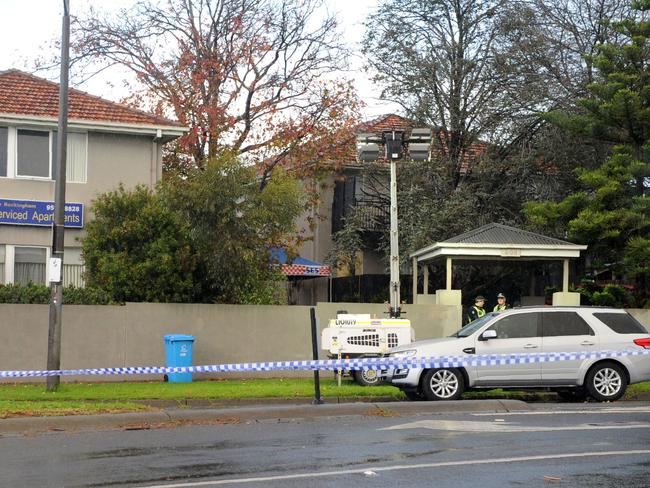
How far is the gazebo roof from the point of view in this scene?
80.7 feet

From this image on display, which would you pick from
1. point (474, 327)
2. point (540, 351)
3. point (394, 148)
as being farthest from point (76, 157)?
point (540, 351)

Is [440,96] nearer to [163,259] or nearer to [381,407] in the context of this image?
[163,259]

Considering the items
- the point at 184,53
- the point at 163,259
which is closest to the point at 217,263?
the point at 163,259

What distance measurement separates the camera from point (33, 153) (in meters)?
25.8

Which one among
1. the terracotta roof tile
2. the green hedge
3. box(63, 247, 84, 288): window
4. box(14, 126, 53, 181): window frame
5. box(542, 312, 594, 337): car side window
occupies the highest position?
the terracotta roof tile

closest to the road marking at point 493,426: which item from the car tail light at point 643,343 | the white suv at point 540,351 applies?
the white suv at point 540,351

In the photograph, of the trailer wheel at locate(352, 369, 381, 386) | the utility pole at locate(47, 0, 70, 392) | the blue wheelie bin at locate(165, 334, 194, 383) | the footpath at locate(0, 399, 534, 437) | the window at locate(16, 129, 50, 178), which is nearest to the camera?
the footpath at locate(0, 399, 534, 437)

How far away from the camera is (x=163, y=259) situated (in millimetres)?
22156

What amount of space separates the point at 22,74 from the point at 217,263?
396 inches

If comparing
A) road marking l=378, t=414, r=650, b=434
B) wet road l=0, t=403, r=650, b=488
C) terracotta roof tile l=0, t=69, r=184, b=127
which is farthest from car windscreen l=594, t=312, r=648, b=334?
terracotta roof tile l=0, t=69, r=184, b=127

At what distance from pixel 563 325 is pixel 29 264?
1440 cm

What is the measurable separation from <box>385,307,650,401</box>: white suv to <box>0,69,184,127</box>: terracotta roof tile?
12.6 meters

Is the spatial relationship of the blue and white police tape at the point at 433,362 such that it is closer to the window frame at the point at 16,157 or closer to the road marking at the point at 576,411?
the road marking at the point at 576,411

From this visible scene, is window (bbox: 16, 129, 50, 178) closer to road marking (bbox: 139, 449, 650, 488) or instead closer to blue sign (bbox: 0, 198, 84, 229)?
blue sign (bbox: 0, 198, 84, 229)
